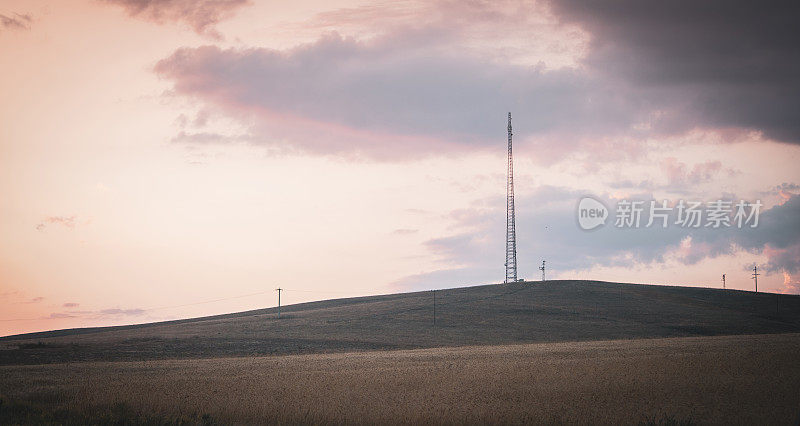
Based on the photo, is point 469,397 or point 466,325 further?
point 466,325

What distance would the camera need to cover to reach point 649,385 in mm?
23953

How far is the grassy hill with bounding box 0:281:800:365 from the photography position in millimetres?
72875

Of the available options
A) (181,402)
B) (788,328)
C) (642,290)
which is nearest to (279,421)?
(181,402)

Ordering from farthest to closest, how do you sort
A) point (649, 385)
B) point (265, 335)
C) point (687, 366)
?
1. point (265, 335)
2. point (687, 366)
3. point (649, 385)

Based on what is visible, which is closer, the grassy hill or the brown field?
the brown field

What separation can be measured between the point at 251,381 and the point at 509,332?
57.0 meters

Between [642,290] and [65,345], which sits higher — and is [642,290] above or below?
above

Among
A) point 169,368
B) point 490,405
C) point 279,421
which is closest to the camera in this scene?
point 279,421

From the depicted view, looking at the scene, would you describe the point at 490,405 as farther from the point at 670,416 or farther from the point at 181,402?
the point at 181,402

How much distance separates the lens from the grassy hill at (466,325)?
72875 millimetres

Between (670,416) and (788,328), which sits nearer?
A: (670,416)

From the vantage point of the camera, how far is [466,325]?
88438 millimetres

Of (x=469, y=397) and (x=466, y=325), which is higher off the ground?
(x=466, y=325)

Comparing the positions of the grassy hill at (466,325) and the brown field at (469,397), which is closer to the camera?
the brown field at (469,397)
